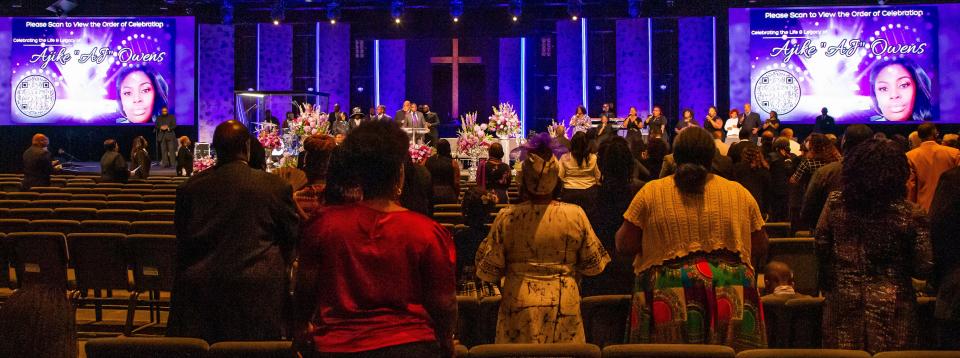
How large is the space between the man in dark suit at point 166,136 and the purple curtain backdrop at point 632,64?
32.4 ft

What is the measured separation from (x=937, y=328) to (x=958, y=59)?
713 inches

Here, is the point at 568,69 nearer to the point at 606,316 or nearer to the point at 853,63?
the point at 853,63

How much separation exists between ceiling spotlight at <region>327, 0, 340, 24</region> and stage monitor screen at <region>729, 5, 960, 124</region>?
8468 mm

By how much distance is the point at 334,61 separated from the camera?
23.2 metres

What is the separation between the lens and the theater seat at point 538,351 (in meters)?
2.90

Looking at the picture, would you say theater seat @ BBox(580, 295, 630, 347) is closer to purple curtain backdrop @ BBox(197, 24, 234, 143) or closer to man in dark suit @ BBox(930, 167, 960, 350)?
man in dark suit @ BBox(930, 167, 960, 350)

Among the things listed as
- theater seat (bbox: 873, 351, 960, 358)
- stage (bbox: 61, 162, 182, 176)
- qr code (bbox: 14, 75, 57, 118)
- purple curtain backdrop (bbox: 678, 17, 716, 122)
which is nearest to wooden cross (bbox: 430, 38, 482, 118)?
purple curtain backdrop (bbox: 678, 17, 716, 122)

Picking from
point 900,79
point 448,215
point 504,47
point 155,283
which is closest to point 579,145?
point 448,215

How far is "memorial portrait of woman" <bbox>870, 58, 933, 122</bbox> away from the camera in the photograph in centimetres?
1966

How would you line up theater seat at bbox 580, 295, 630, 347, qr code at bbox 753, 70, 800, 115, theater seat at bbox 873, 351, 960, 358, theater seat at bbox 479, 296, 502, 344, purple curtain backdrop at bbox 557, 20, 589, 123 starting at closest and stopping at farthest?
theater seat at bbox 873, 351, 960, 358 → theater seat at bbox 580, 295, 630, 347 → theater seat at bbox 479, 296, 502, 344 → qr code at bbox 753, 70, 800, 115 → purple curtain backdrop at bbox 557, 20, 589, 123

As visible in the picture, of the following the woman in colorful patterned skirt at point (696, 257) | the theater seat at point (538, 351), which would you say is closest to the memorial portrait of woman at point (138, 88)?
the woman in colorful patterned skirt at point (696, 257)

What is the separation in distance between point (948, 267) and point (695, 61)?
736 inches

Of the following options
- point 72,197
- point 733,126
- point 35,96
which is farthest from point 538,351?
point 35,96

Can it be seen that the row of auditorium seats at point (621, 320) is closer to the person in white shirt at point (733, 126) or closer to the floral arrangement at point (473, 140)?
the floral arrangement at point (473, 140)
